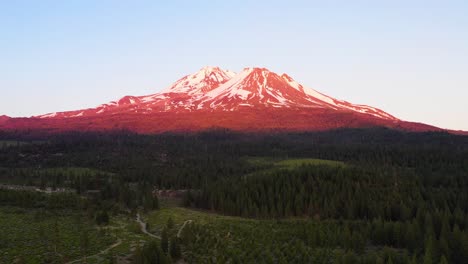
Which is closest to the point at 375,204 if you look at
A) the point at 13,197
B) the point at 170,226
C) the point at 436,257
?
the point at 436,257

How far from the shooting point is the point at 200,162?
175375 millimetres

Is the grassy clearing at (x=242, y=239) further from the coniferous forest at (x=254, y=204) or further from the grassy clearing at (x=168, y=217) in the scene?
the coniferous forest at (x=254, y=204)

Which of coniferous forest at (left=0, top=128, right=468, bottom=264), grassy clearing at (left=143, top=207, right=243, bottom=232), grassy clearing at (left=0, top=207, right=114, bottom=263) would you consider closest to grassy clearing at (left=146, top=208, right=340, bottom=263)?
grassy clearing at (left=143, top=207, right=243, bottom=232)

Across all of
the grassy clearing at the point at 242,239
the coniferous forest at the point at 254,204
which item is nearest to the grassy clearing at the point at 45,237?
the coniferous forest at the point at 254,204

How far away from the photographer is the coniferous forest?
6194 centimetres

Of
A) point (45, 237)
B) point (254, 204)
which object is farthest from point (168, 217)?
point (45, 237)

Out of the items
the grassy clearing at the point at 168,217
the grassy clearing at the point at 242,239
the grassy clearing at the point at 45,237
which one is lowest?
the grassy clearing at the point at 168,217

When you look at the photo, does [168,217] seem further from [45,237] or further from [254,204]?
[45,237]

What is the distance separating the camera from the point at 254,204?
108750mm

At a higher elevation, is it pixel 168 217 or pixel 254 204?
pixel 168 217

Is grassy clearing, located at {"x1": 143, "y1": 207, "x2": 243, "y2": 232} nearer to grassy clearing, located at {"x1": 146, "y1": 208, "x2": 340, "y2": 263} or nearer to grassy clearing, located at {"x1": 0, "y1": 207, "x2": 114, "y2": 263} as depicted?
grassy clearing, located at {"x1": 146, "y1": 208, "x2": 340, "y2": 263}

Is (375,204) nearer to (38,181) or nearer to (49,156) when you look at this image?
(38,181)

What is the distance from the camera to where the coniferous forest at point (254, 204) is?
203 feet

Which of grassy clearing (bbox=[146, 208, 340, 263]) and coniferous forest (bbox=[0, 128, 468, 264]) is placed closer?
grassy clearing (bbox=[146, 208, 340, 263])
